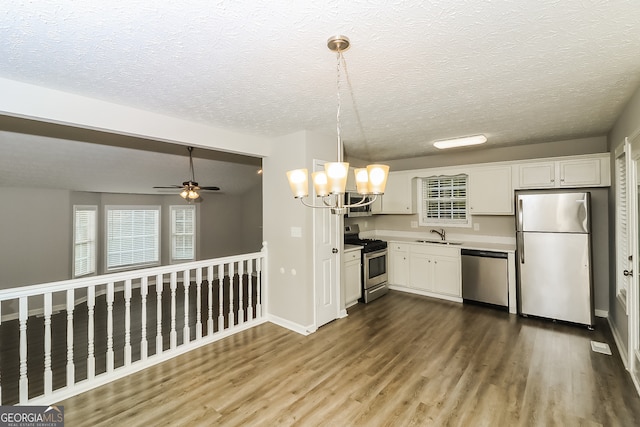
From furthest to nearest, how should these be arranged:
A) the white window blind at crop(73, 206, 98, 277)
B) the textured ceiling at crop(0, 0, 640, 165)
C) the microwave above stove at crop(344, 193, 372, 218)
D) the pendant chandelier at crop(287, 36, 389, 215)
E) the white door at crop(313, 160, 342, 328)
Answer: the white window blind at crop(73, 206, 98, 277), the microwave above stove at crop(344, 193, 372, 218), the white door at crop(313, 160, 342, 328), the pendant chandelier at crop(287, 36, 389, 215), the textured ceiling at crop(0, 0, 640, 165)

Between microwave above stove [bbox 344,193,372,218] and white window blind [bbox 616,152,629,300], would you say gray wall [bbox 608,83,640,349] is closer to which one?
white window blind [bbox 616,152,629,300]

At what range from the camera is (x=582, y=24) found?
1.50 m

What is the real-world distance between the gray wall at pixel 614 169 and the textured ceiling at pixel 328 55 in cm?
13

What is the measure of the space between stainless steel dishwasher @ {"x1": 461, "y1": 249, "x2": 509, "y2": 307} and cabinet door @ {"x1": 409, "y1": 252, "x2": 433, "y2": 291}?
56 cm

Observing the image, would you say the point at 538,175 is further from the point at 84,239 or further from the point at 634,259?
the point at 84,239

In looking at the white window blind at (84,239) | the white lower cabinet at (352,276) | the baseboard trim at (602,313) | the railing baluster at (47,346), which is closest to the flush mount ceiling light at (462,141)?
the white lower cabinet at (352,276)

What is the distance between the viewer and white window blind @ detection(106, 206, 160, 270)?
629 cm

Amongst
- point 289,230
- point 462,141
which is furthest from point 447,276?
point 289,230

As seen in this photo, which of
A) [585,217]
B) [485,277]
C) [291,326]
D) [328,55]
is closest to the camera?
[328,55]

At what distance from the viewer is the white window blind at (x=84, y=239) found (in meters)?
5.51

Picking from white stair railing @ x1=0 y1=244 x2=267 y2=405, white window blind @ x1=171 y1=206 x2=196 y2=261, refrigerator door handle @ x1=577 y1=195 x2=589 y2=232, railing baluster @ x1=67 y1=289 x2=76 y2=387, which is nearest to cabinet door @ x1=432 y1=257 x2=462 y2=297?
refrigerator door handle @ x1=577 y1=195 x2=589 y2=232

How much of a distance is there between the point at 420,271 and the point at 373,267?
86cm

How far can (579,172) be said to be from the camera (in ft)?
12.3

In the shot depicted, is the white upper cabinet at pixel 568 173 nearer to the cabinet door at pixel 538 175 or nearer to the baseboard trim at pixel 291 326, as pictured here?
the cabinet door at pixel 538 175
